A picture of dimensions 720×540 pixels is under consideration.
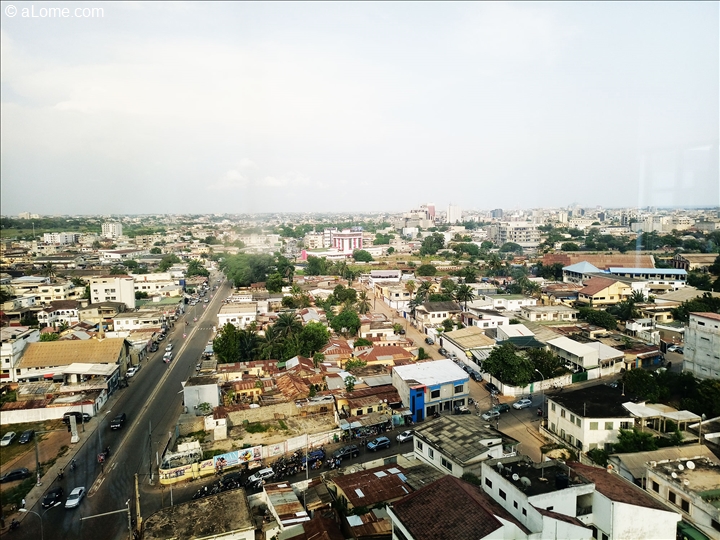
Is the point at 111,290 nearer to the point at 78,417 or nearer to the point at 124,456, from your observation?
the point at 78,417

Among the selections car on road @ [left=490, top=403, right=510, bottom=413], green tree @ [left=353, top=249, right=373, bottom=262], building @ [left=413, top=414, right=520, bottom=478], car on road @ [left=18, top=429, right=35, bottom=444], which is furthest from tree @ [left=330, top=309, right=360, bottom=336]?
green tree @ [left=353, top=249, right=373, bottom=262]

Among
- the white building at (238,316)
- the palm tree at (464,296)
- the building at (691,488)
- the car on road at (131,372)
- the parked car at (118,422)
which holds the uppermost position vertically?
the palm tree at (464,296)

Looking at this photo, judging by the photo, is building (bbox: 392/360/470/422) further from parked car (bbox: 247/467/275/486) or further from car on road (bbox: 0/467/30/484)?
car on road (bbox: 0/467/30/484)

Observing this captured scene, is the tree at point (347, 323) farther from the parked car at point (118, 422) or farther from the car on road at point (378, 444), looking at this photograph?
the parked car at point (118, 422)

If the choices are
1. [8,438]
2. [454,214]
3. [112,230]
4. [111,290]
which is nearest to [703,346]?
[8,438]

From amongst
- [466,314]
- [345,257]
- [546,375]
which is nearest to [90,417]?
[546,375]

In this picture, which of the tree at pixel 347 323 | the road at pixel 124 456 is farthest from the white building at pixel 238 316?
the tree at pixel 347 323
